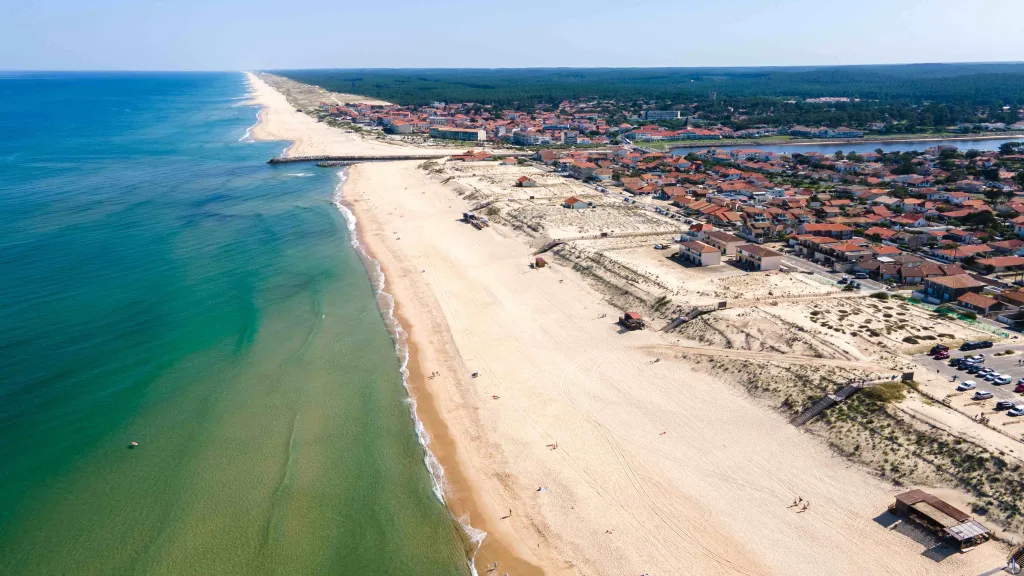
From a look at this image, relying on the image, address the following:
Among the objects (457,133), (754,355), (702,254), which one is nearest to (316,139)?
(457,133)

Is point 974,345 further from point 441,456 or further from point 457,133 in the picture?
point 457,133

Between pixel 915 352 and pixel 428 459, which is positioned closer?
pixel 428 459

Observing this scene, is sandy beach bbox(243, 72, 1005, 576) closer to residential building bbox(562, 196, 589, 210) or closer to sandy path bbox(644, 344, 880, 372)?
sandy path bbox(644, 344, 880, 372)

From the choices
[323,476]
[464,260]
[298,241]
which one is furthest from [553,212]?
[323,476]

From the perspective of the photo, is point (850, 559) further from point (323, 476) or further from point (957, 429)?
point (323, 476)

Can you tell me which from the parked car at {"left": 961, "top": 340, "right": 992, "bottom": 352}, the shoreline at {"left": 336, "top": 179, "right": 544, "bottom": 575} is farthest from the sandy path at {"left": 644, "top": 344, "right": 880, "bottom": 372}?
the shoreline at {"left": 336, "top": 179, "right": 544, "bottom": 575}

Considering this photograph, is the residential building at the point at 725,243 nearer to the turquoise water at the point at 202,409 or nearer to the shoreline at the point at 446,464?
the shoreline at the point at 446,464
